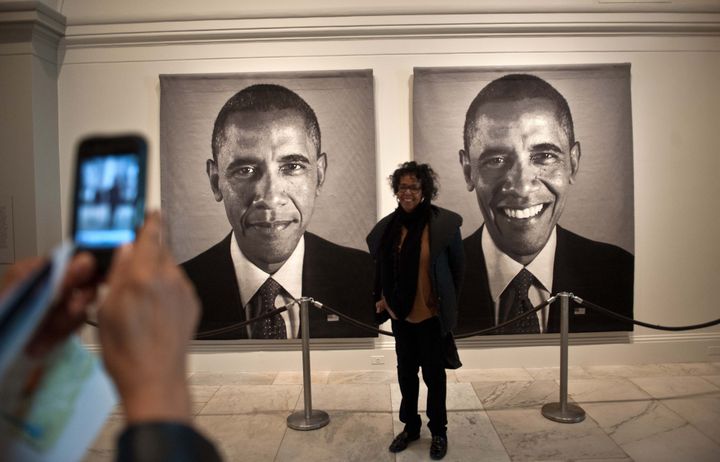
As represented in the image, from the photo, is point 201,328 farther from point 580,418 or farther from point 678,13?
point 678,13

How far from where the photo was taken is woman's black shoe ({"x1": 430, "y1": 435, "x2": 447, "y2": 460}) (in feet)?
13.0

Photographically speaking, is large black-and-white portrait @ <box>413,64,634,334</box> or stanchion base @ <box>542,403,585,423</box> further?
large black-and-white portrait @ <box>413,64,634,334</box>

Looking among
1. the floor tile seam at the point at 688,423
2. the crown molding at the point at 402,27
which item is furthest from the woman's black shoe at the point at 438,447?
the crown molding at the point at 402,27

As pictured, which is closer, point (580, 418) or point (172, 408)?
point (172, 408)

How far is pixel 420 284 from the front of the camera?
4.02 meters

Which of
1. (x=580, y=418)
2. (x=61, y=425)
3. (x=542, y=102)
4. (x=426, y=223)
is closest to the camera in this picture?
(x=61, y=425)

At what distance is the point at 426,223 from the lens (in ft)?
13.3

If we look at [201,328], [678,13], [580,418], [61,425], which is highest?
[678,13]

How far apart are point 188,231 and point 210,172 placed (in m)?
0.76

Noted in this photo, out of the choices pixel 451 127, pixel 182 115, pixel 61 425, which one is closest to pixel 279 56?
pixel 182 115

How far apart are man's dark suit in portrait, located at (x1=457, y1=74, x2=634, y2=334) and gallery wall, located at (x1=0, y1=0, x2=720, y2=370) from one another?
31 centimetres

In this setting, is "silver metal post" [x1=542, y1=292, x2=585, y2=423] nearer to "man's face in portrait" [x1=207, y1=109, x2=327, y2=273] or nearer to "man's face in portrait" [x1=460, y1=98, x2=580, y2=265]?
"man's face in portrait" [x1=460, y1=98, x2=580, y2=265]

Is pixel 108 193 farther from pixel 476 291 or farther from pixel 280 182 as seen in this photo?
pixel 476 291

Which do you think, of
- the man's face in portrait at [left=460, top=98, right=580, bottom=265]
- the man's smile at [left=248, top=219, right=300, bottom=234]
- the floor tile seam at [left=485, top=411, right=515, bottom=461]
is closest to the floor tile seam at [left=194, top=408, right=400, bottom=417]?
the floor tile seam at [left=485, top=411, right=515, bottom=461]
